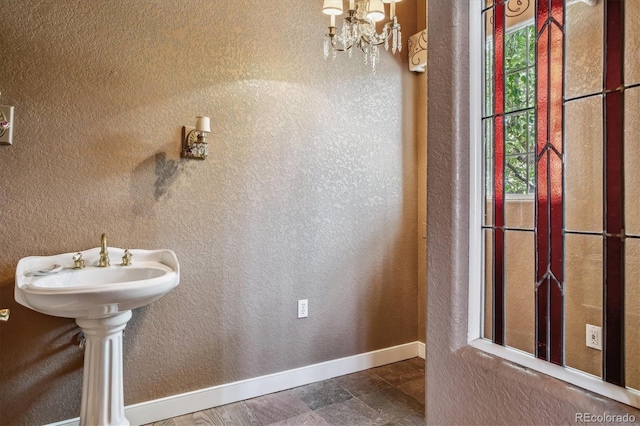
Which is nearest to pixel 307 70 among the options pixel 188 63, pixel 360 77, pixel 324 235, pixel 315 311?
pixel 360 77

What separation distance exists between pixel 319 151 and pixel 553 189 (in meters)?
1.74

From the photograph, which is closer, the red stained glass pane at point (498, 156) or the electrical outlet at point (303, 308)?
the red stained glass pane at point (498, 156)

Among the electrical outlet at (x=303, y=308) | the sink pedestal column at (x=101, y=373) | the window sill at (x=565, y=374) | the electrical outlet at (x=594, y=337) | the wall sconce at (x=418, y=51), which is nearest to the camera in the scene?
the window sill at (x=565, y=374)

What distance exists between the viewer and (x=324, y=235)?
8.30ft

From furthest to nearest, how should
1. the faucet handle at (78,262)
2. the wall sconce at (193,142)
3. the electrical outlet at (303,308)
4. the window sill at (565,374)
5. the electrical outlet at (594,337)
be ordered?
the electrical outlet at (303,308) < the wall sconce at (193,142) < the faucet handle at (78,262) < the electrical outlet at (594,337) < the window sill at (565,374)

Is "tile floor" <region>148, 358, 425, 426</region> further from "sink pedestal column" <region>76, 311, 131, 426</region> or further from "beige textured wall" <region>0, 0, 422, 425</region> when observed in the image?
"sink pedestal column" <region>76, 311, 131, 426</region>

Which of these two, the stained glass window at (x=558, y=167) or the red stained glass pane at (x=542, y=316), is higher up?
the stained glass window at (x=558, y=167)

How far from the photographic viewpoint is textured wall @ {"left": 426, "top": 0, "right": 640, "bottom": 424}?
90 cm

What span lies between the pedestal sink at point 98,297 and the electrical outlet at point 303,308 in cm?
86

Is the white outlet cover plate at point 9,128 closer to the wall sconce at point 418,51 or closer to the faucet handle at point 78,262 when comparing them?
the faucet handle at point 78,262

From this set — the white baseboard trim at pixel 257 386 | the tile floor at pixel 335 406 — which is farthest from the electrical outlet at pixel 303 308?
the tile floor at pixel 335 406

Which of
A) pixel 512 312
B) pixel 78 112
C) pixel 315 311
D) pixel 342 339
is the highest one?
pixel 78 112

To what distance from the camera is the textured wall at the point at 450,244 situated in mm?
902

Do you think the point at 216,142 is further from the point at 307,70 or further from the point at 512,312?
the point at 512,312
